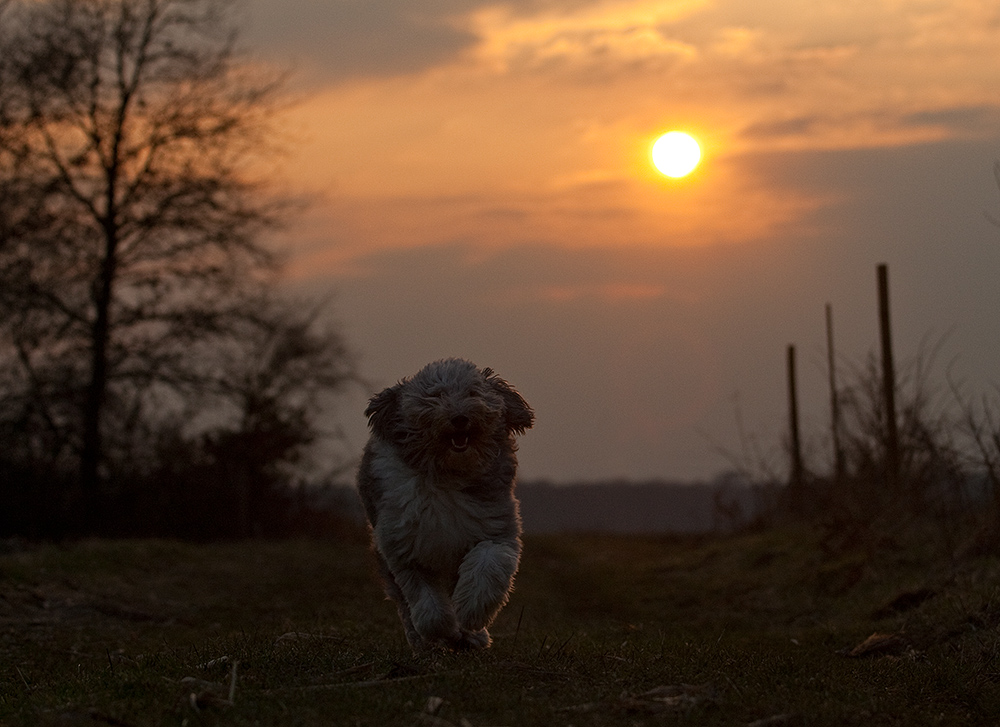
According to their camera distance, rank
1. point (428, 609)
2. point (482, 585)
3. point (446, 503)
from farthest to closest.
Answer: point (446, 503)
point (428, 609)
point (482, 585)

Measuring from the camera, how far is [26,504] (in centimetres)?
2189

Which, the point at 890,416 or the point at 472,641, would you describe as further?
the point at 890,416

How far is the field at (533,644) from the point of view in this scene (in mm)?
5703

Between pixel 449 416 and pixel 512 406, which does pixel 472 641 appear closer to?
pixel 449 416

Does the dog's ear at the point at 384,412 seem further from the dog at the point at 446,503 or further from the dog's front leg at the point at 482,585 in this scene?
the dog's front leg at the point at 482,585

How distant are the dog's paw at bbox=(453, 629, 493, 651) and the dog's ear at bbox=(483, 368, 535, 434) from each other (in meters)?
1.28

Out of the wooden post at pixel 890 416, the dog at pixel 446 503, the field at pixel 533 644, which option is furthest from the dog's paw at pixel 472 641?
the wooden post at pixel 890 416

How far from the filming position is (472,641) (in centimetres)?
757

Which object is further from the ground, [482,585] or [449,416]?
[449,416]

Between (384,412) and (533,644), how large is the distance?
1854mm

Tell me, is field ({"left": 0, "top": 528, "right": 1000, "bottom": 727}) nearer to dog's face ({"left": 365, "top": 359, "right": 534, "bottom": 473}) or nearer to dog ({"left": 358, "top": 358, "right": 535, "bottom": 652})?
dog ({"left": 358, "top": 358, "right": 535, "bottom": 652})

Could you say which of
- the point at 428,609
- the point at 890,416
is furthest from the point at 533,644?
the point at 890,416

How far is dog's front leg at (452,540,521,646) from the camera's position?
7062 mm

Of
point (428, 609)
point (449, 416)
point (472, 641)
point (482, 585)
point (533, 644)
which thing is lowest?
point (533, 644)
